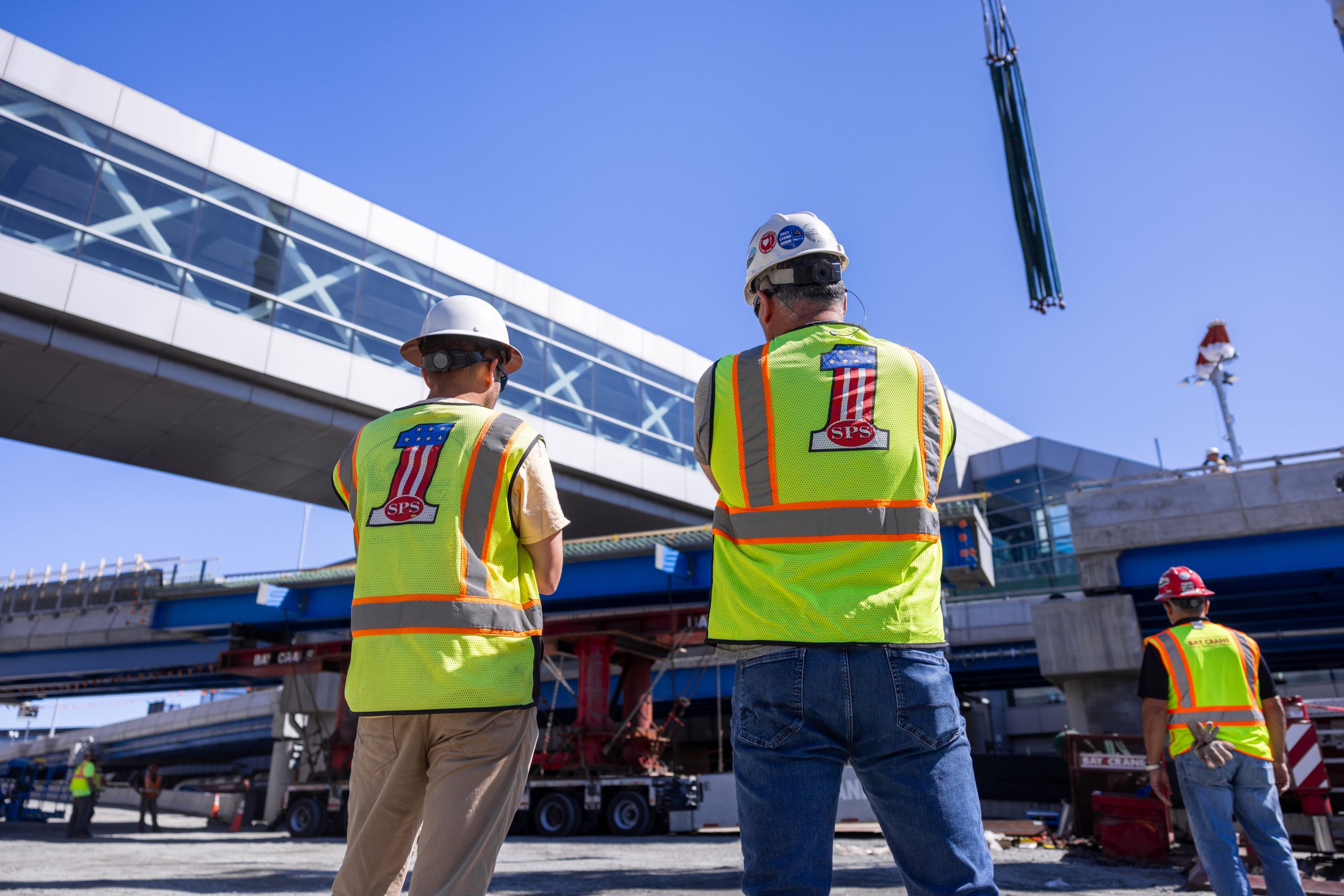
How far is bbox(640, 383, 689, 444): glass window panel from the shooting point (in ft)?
82.3

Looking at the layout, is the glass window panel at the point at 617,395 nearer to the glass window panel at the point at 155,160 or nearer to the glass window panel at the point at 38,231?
the glass window panel at the point at 155,160

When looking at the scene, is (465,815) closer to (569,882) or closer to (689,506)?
(569,882)

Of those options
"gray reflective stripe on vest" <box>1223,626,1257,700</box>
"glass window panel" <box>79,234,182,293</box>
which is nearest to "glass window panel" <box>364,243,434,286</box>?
"glass window panel" <box>79,234,182,293</box>

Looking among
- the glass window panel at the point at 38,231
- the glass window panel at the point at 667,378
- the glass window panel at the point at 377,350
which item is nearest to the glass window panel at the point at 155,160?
the glass window panel at the point at 38,231

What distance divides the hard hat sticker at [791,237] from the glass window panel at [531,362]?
63.6 feet

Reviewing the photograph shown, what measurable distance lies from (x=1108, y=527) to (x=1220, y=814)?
45.3 feet

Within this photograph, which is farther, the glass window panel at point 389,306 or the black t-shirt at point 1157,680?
the glass window panel at point 389,306

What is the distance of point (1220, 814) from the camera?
13.6 feet

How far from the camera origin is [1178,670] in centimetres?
463

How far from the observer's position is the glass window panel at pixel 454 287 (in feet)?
70.9

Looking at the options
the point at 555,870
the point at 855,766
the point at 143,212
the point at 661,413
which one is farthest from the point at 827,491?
the point at 661,413

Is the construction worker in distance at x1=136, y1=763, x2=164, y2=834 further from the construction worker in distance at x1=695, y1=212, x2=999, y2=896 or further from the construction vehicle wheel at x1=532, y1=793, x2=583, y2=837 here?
the construction worker in distance at x1=695, y1=212, x2=999, y2=896

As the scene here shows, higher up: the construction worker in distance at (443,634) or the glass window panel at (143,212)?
the glass window panel at (143,212)

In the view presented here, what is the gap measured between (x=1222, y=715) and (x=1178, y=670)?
30 cm
